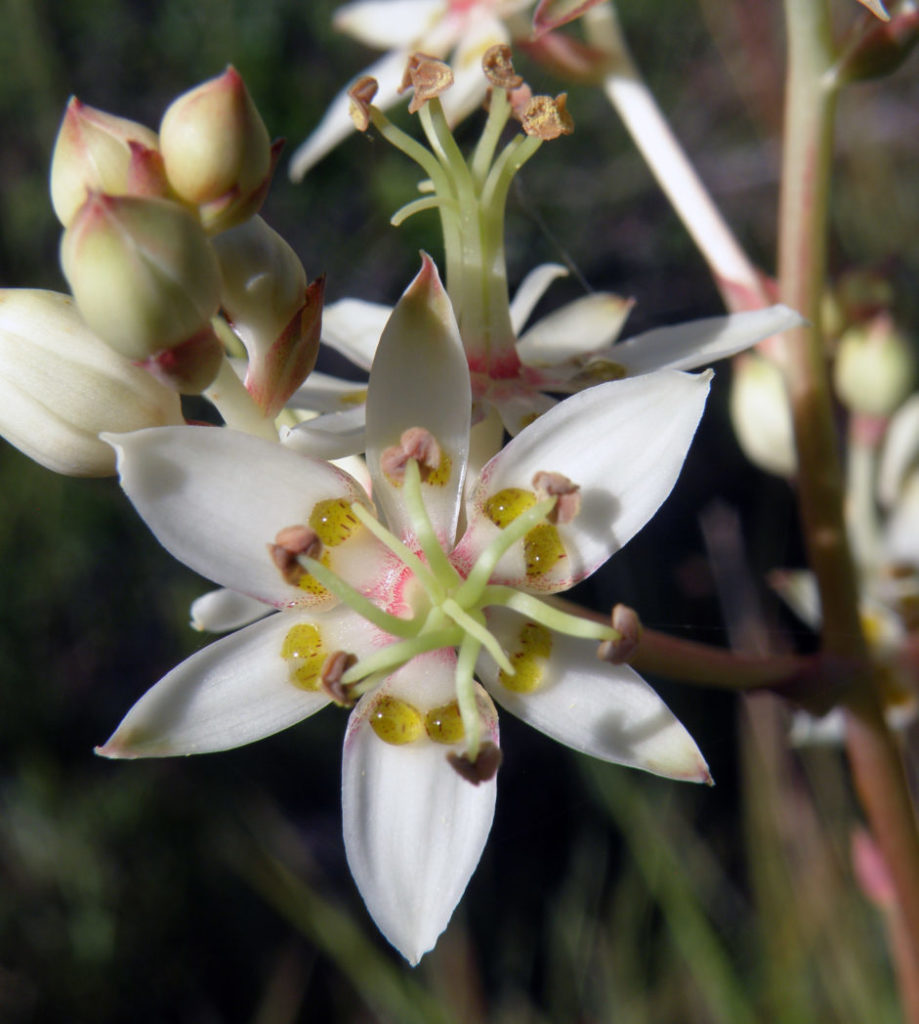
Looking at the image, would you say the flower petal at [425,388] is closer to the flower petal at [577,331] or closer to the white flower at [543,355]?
the white flower at [543,355]

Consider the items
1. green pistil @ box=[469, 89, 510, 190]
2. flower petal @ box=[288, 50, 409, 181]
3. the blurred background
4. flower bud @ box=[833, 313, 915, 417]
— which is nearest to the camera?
green pistil @ box=[469, 89, 510, 190]

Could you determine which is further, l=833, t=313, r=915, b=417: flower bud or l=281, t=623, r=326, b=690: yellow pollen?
l=833, t=313, r=915, b=417: flower bud

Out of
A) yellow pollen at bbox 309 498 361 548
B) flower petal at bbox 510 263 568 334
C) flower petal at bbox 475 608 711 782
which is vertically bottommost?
flower petal at bbox 475 608 711 782

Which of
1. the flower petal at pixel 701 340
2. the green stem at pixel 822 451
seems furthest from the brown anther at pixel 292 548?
the green stem at pixel 822 451

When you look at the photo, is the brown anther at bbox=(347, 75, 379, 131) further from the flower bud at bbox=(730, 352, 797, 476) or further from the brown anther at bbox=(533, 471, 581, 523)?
the flower bud at bbox=(730, 352, 797, 476)

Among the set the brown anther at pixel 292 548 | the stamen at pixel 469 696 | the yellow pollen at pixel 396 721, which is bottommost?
the yellow pollen at pixel 396 721

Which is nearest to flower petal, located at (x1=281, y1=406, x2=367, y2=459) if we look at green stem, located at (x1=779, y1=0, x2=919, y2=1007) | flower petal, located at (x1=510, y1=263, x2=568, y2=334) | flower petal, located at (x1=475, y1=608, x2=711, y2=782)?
flower petal, located at (x1=475, y1=608, x2=711, y2=782)
